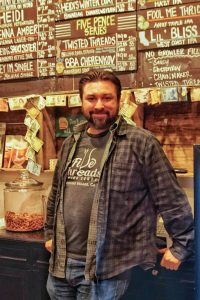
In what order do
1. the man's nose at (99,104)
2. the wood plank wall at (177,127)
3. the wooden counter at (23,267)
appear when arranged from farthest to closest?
the wood plank wall at (177,127), the wooden counter at (23,267), the man's nose at (99,104)

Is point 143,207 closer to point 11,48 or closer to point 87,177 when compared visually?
point 87,177

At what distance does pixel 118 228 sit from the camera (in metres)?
1.96

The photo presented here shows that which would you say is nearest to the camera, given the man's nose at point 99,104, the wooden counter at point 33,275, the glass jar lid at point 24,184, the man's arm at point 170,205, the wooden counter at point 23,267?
the man's arm at point 170,205

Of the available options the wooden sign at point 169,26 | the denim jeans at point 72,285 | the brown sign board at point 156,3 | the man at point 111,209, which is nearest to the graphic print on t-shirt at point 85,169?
the man at point 111,209

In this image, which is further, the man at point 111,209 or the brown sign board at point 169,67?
the brown sign board at point 169,67

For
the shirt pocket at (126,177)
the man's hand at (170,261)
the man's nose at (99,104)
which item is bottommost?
the man's hand at (170,261)

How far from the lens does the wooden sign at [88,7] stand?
9.36ft

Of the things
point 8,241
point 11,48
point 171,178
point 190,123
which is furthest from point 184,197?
point 11,48

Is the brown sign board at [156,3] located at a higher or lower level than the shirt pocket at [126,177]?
higher

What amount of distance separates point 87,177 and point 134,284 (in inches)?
27.2

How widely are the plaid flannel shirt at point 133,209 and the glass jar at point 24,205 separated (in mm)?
912

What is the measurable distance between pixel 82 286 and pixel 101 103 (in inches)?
32.5

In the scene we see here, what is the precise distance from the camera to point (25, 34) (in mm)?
3180

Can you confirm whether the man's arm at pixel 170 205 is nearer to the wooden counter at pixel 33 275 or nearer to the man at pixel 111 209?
the man at pixel 111 209
